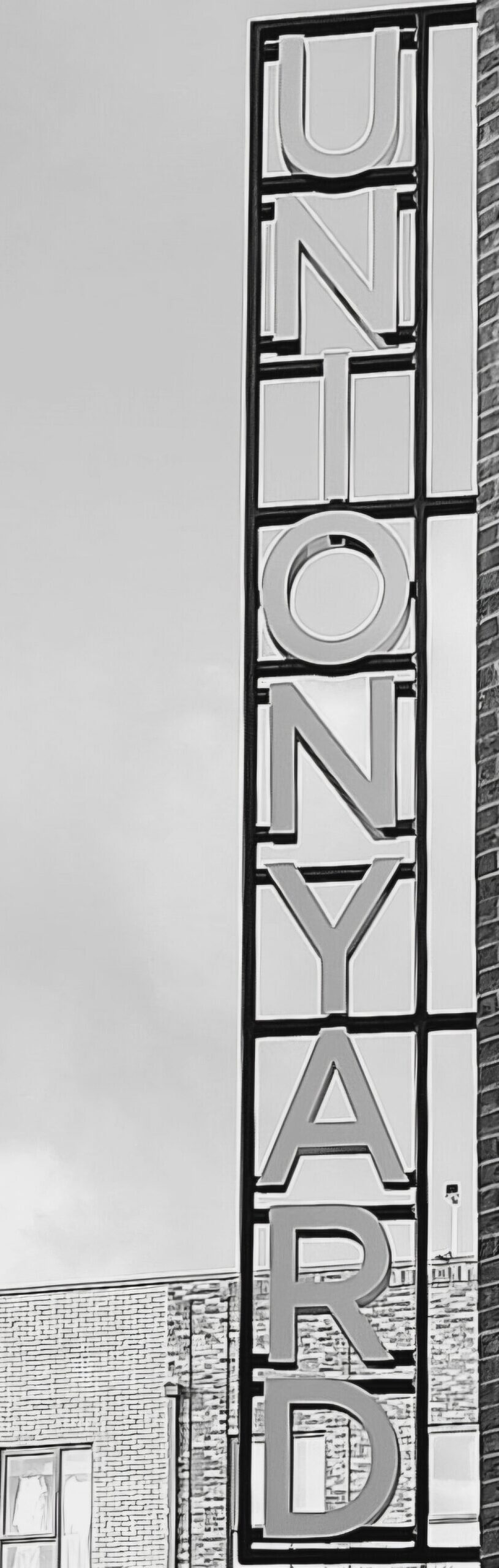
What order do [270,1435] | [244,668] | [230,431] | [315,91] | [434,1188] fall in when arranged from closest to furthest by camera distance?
[270,1435] → [244,668] → [315,91] → [230,431] → [434,1188]

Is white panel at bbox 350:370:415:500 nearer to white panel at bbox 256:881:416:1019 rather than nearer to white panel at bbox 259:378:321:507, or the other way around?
white panel at bbox 259:378:321:507

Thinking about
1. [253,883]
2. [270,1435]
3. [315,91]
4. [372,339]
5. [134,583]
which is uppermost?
[315,91]

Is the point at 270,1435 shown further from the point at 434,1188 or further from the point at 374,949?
the point at 434,1188

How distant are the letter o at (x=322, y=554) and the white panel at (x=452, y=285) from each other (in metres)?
10.5

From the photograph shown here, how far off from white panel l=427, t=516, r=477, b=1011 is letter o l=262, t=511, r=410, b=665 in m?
12.1

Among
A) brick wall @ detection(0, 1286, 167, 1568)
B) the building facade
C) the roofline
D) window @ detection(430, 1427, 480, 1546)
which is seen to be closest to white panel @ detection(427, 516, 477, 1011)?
the roofline

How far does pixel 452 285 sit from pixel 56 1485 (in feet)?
46.4

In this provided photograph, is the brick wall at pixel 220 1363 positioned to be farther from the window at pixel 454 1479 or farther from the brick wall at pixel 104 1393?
the window at pixel 454 1479

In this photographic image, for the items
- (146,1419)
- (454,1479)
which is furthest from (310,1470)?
(146,1419)

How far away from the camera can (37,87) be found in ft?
71.2

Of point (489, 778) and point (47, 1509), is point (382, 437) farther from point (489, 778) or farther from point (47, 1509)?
point (489, 778)

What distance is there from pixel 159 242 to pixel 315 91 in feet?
12.8

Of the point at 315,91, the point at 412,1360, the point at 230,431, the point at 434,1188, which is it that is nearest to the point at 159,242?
the point at 230,431

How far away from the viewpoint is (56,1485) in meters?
28.5
